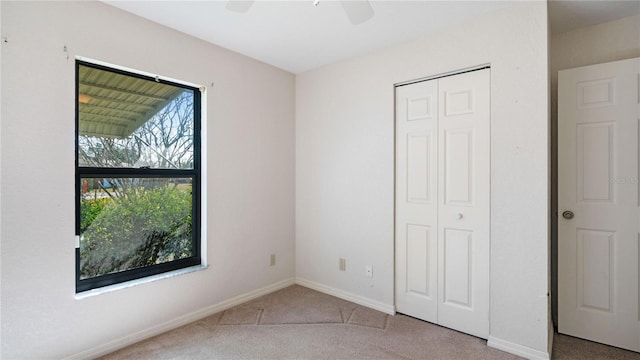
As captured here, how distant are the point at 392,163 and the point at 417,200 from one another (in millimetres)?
406

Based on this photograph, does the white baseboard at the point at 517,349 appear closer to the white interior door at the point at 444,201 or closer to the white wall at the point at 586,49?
the white interior door at the point at 444,201

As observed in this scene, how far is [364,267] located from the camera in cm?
304

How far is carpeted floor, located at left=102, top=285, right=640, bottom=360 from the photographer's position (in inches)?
84.8

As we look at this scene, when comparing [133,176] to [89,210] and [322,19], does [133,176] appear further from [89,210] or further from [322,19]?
[322,19]

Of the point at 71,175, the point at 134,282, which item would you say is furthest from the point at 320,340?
the point at 71,175

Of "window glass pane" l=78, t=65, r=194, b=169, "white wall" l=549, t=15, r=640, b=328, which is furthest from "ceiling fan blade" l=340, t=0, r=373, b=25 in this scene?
"white wall" l=549, t=15, r=640, b=328

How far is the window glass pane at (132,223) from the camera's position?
2.20 metres

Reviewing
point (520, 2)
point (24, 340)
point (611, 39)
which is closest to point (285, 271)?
point (24, 340)

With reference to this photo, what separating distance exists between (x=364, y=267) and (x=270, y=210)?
3.82 feet

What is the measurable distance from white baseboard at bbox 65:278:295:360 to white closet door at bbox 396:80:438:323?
1.41m

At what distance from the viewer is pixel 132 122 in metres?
2.42

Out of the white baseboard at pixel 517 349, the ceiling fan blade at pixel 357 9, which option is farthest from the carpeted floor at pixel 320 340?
the ceiling fan blade at pixel 357 9

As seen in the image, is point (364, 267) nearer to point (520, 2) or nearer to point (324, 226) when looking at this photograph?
point (324, 226)

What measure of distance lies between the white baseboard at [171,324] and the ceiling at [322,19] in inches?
94.9
